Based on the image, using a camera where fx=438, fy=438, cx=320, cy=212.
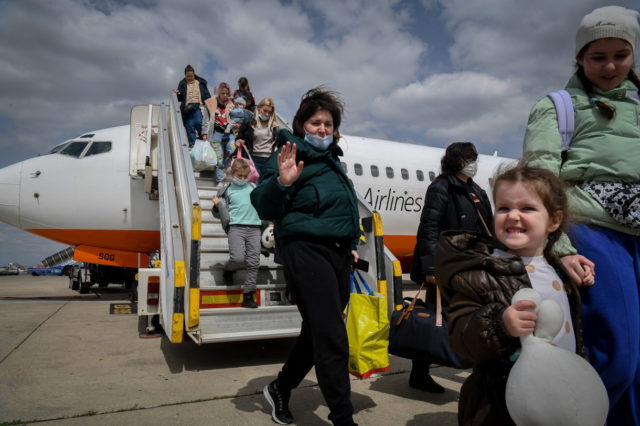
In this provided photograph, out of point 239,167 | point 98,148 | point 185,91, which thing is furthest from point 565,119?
point 98,148

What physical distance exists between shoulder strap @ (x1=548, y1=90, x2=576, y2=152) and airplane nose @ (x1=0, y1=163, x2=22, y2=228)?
832 centimetres

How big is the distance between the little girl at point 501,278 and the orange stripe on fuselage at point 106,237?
23.9 feet

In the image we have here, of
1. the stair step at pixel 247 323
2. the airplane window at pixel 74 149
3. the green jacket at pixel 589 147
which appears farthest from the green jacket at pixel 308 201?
the airplane window at pixel 74 149

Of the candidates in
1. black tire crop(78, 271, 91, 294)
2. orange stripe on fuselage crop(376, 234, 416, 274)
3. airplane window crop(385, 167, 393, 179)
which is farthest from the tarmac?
black tire crop(78, 271, 91, 294)

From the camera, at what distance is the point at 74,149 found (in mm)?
8016

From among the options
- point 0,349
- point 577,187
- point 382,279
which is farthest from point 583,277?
point 0,349

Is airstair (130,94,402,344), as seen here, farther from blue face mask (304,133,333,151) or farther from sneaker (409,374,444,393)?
blue face mask (304,133,333,151)

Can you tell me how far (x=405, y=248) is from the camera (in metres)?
10.3

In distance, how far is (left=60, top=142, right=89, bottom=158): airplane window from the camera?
7938 millimetres

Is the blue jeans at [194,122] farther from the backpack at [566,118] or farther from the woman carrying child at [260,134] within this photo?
the backpack at [566,118]

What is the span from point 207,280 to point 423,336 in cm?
246

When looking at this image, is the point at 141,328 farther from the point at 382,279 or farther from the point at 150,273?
the point at 382,279

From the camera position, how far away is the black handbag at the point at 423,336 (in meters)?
2.80

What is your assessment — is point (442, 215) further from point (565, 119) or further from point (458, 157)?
point (565, 119)
